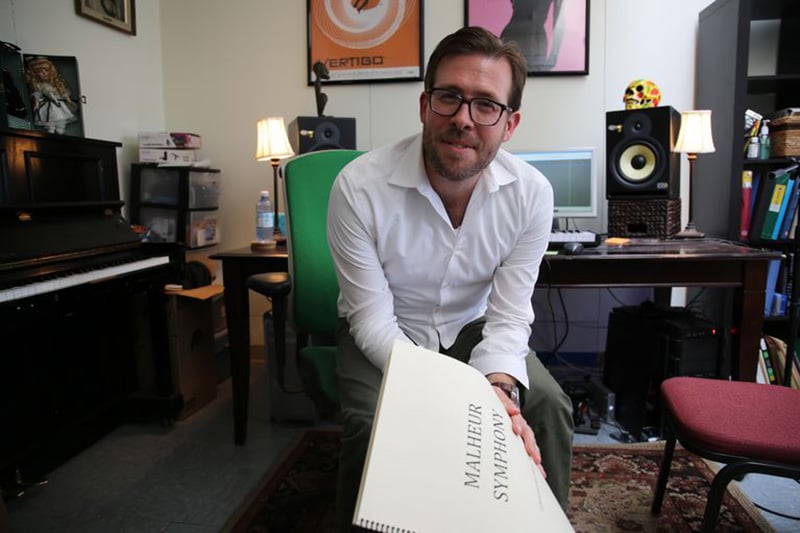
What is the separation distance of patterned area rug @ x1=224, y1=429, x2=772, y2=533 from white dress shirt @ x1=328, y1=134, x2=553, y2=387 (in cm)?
69

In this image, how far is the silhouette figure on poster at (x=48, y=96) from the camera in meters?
1.94

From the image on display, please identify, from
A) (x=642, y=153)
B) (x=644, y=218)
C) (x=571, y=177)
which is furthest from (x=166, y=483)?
(x=642, y=153)

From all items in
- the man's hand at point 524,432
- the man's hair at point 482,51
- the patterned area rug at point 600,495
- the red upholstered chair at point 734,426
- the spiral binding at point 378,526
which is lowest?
the patterned area rug at point 600,495

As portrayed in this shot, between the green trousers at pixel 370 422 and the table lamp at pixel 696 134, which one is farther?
the table lamp at pixel 696 134

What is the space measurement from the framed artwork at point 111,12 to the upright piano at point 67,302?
739mm

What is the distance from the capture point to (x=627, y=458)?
180 cm

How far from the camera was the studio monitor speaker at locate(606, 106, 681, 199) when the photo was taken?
6.67ft

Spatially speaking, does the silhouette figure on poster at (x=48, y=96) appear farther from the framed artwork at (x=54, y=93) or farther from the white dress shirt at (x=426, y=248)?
the white dress shirt at (x=426, y=248)

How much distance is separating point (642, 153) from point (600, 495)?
1.33 metres

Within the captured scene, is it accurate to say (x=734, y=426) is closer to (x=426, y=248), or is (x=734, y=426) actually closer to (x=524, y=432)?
(x=524, y=432)

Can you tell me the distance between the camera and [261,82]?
2.65 metres

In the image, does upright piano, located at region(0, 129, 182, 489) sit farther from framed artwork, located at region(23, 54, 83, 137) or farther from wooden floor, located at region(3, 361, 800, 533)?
framed artwork, located at region(23, 54, 83, 137)

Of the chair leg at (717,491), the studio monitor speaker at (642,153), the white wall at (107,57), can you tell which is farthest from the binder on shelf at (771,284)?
the white wall at (107,57)

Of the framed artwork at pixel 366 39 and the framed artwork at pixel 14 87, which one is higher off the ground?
the framed artwork at pixel 366 39
